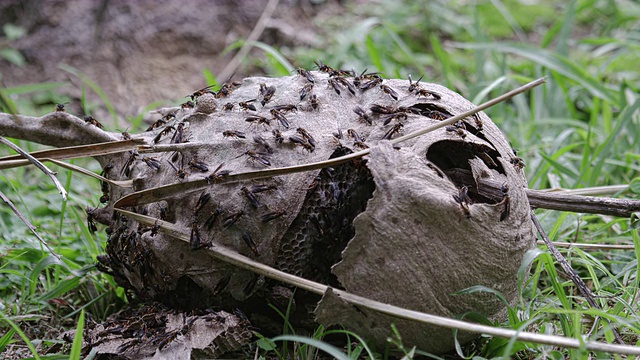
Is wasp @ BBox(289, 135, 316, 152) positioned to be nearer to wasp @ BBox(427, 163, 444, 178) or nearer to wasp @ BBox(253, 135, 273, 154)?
wasp @ BBox(253, 135, 273, 154)

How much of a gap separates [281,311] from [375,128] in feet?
3.21

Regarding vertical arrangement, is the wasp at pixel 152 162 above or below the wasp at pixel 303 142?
below

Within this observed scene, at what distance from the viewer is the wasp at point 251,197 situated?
2729 mm

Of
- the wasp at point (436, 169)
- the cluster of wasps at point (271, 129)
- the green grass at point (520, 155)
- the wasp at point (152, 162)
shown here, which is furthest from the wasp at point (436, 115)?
the wasp at point (152, 162)

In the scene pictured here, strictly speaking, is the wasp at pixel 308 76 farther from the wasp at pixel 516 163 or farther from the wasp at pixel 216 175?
the wasp at pixel 516 163

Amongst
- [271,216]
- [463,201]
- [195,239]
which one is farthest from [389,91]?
[195,239]

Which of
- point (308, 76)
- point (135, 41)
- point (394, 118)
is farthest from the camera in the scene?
point (135, 41)

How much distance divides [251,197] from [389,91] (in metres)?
0.93

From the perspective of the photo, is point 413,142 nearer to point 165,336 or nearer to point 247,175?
point 247,175

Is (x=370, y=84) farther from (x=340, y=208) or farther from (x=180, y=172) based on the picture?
(x=180, y=172)

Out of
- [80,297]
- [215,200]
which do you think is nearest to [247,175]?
[215,200]

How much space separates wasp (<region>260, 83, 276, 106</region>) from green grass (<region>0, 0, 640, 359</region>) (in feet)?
3.77

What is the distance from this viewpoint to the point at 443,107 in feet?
10.1

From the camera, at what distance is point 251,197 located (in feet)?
8.98
